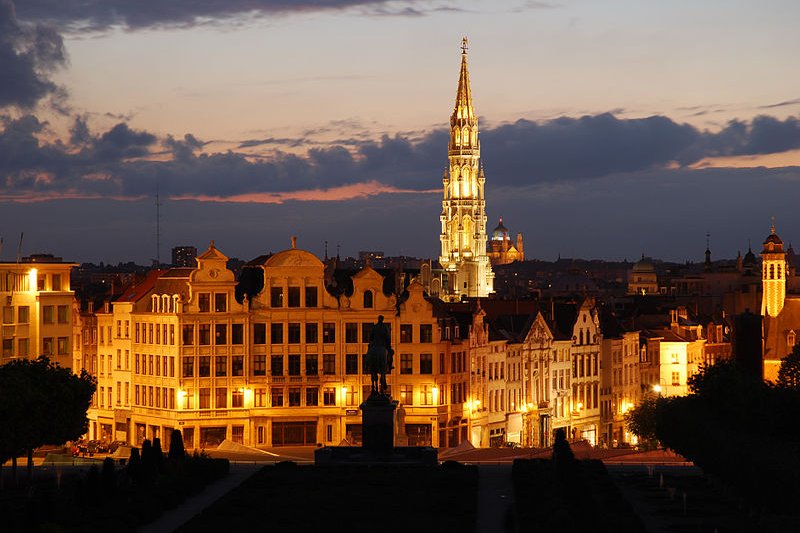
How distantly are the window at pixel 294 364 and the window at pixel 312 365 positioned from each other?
0.60m

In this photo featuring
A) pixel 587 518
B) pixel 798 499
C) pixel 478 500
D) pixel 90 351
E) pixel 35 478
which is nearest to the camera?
pixel 587 518

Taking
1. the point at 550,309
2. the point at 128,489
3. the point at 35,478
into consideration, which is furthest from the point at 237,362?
the point at 128,489

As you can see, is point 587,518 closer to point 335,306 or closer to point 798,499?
point 798,499

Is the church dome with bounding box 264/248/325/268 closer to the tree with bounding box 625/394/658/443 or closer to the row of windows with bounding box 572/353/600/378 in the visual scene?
the tree with bounding box 625/394/658/443

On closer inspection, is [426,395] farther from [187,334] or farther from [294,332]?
[187,334]

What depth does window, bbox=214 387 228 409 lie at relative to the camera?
468ft

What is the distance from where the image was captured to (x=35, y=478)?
99.4 metres

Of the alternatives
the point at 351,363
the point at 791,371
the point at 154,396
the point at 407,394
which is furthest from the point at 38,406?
the point at 791,371

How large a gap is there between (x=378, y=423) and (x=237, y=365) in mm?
47205

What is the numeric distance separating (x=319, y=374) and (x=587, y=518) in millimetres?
73608

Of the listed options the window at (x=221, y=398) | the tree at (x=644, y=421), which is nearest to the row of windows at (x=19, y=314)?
the window at (x=221, y=398)

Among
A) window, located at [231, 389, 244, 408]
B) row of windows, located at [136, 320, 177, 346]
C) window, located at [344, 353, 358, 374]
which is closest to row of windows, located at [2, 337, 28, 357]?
row of windows, located at [136, 320, 177, 346]

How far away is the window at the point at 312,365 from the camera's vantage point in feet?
475

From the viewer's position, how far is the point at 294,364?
145 metres
